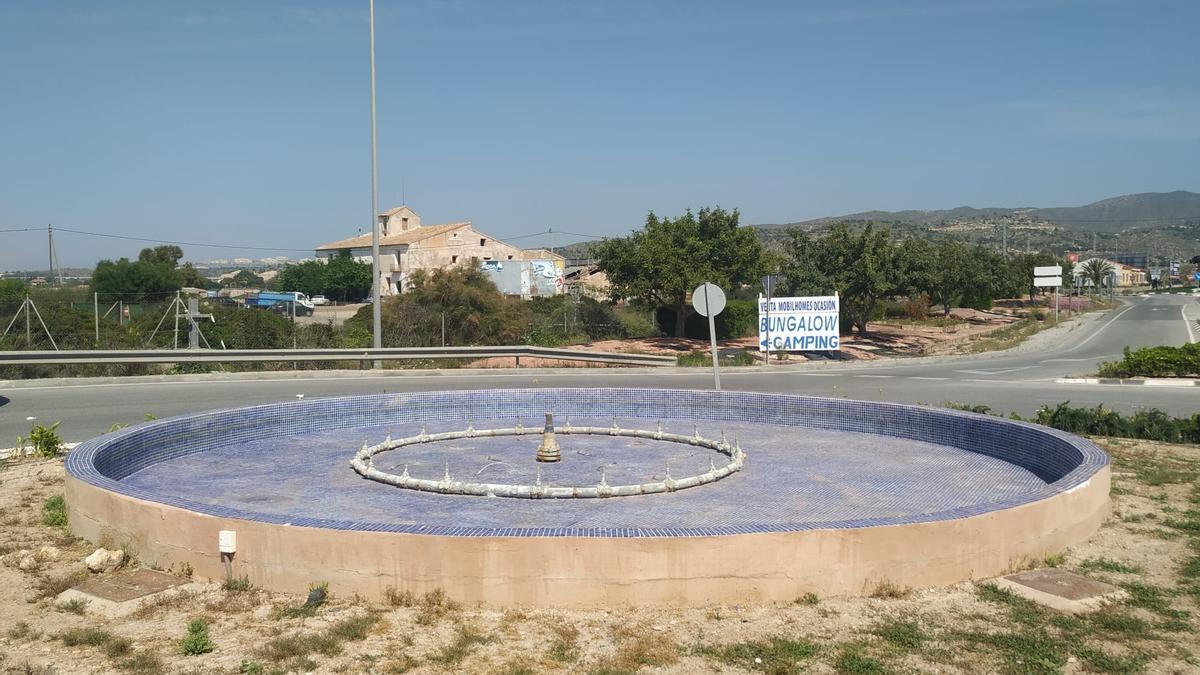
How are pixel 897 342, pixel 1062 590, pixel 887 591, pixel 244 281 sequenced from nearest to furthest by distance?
1. pixel 887 591
2. pixel 1062 590
3. pixel 897 342
4. pixel 244 281

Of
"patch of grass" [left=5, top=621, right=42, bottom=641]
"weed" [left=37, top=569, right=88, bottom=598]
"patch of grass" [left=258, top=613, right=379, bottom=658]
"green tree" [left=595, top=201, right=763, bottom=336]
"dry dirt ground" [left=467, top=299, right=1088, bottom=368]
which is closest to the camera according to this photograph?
"patch of grass" [left=258, top=613, right=379, bottom=658]

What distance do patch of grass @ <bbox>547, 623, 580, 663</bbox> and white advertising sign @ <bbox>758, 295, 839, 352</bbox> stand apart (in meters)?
24.8

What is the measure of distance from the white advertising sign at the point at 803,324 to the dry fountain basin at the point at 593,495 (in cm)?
1546

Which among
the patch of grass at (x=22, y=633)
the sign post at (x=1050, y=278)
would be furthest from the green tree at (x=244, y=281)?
the patch of grass at (x=22, y=633)

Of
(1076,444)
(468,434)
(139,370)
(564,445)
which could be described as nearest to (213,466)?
(468,434)

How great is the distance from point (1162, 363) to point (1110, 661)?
20.8 meters

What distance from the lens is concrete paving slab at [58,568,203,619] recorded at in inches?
262

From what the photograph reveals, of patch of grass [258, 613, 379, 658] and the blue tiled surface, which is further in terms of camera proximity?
the blue tiled surface

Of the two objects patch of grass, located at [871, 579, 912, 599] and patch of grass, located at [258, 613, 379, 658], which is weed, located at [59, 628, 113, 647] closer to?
patch of grass, located at [258, 613, 379, 658]

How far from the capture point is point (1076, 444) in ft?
34.3

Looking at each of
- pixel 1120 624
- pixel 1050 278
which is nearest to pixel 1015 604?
pixel 1120 624

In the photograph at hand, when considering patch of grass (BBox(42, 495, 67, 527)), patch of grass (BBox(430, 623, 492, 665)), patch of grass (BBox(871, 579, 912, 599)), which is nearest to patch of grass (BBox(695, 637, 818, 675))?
patch of grass (BBox(871, 579, 912, 599))

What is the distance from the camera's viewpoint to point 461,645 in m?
5.95

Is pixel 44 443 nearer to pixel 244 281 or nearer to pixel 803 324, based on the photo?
pixel 803 324
